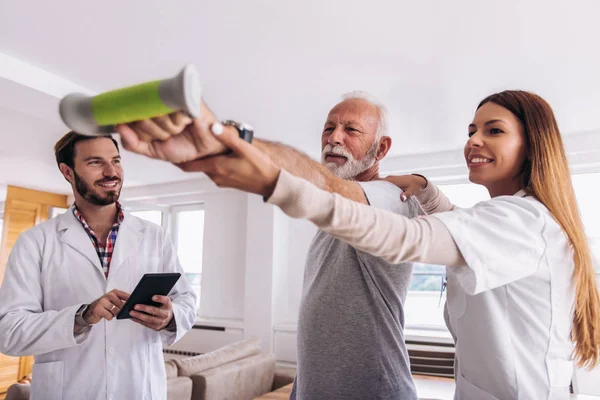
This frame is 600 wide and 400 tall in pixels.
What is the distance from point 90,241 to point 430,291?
14.9 ft

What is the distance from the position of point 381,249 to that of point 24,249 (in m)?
1.37

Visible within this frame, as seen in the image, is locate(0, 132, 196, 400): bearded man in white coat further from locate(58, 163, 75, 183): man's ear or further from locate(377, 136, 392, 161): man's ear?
locate(377, 136, 392, 161): man's ear

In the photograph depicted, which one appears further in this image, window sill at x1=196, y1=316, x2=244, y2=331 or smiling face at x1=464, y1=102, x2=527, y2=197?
window sill at x1=196, y1=316, x2=244, y2=331

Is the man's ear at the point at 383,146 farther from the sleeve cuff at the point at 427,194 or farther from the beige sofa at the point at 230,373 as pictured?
the beige sofa at the point at 230,373

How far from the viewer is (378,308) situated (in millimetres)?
1104

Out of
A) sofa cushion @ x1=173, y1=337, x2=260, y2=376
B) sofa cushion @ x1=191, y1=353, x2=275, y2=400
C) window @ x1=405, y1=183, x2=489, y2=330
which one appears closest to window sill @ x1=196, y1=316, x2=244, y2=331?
sofa cushion @ x1=173, y1=337, x2=260, y2=376

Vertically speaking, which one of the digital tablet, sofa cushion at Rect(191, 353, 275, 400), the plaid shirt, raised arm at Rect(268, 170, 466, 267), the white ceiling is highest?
the white ceiling

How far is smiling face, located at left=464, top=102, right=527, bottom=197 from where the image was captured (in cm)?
99

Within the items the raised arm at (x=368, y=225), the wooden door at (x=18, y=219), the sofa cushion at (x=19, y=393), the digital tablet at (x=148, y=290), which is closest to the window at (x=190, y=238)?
the wooden door at (x=18, y=219)

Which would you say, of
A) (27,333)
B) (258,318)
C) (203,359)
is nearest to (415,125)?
(203,359)

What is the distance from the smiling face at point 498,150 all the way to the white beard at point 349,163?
12.2 inches

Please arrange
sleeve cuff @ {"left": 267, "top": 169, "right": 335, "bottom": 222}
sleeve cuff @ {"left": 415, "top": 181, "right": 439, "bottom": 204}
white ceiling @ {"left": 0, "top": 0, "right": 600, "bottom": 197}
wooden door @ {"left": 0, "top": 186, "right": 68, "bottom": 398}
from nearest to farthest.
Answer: sleeve cuff @ {"left": 267, "top": 169, "right": 335, "bottom": 222}, sleeve cuff @ {"left": 415, "top": 181, "right": 439, "bottom": 204}, white ceiling @ {"left": 0, "top": 0, "right": 600, "bottom": 197}, wooden door @ {"left": 0, "top": 186, "right": 68, "bottom": 398}

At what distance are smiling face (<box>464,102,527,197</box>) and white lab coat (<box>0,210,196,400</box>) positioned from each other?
1143 millimetres

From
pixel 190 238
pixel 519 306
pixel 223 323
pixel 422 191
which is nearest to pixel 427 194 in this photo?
pixel 422 191
